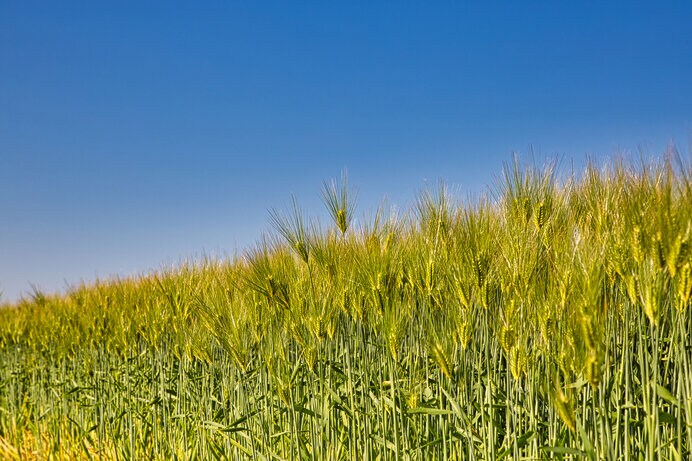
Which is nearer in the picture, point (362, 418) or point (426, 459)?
point (426, 459)

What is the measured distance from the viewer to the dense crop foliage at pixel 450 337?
5.01ft

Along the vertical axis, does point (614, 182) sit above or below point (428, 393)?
above

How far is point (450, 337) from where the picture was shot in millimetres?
1833

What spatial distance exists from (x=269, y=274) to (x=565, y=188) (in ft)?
4.19

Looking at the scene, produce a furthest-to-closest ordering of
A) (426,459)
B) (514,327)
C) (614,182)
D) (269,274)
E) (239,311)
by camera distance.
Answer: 1. (239,311)
2. (269,274)
3. (614,182)
4. (426,459)
5. (514,327)

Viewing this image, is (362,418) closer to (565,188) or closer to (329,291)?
(329,291)

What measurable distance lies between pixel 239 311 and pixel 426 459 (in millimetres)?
1035

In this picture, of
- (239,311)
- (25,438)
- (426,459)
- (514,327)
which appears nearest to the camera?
(514,327)

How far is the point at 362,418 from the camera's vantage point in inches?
93.4

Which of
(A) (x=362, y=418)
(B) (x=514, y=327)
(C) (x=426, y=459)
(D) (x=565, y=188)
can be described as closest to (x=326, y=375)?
(A) (x=362, y=418)

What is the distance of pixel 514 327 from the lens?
5.39 feet

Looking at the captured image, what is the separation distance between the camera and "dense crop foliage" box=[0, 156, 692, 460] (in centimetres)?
153

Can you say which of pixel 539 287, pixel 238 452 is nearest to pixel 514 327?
pixel 539 287

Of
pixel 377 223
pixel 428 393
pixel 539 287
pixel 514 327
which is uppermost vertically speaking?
pixel 377 223
